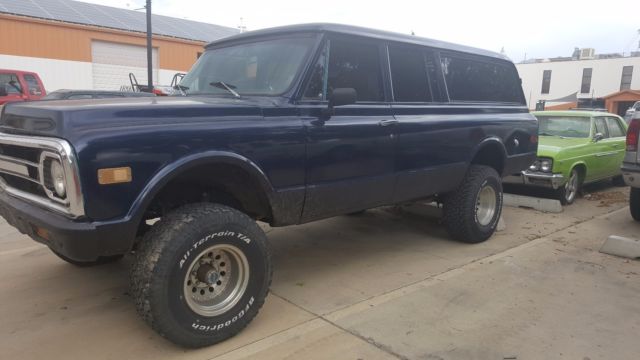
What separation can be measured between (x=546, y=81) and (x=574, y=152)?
183 feet

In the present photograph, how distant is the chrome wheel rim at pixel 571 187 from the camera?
802 centimetres

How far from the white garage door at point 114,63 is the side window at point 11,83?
29.5ft

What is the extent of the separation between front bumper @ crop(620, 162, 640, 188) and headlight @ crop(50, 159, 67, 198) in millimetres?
6244

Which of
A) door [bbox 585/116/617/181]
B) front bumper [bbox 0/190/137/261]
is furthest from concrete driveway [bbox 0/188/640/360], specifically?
door [bbox 585/116/617/181]

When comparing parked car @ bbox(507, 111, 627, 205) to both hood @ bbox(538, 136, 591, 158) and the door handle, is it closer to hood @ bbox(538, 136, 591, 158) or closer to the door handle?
hood @ bbox(538, 136, 591, 158)

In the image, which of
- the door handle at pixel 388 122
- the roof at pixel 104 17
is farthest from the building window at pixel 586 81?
the door handle at pixel 388 122

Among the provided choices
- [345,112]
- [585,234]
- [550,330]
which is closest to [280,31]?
[345,112]

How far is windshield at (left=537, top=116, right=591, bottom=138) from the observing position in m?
8.84

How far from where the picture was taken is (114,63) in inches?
912

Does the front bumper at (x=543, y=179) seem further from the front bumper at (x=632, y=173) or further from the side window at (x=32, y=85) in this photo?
the side window at (x=32, y=85)

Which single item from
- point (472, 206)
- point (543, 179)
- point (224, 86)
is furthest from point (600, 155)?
point (224, 86)

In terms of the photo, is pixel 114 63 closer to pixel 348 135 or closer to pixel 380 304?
pixel 348 135

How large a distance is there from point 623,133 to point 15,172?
10.2m

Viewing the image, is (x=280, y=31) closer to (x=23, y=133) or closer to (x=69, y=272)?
(x=23, y=133)
